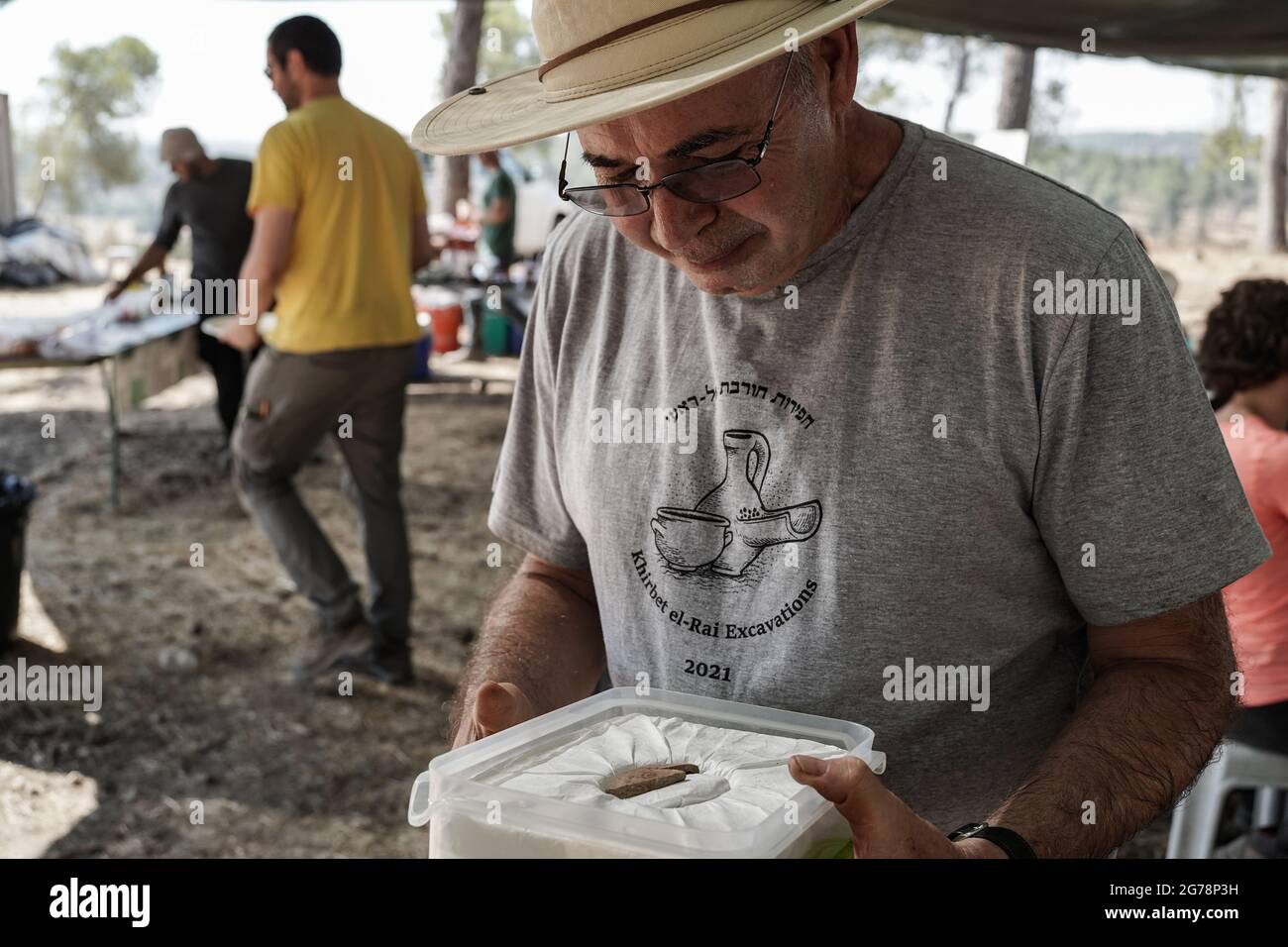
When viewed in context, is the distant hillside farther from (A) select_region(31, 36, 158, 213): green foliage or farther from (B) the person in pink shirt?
(A) select_region(31, 36, 158, 213): green foliage

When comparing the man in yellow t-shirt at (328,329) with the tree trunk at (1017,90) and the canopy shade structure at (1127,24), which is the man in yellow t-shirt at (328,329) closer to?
the canopy shade structure at (1127,24)

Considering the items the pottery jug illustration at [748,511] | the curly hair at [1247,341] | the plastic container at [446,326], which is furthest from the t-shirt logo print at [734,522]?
the plastic container at [446,326]

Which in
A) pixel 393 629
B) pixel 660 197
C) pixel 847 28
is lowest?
pixel 393 629

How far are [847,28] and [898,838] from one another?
84cm

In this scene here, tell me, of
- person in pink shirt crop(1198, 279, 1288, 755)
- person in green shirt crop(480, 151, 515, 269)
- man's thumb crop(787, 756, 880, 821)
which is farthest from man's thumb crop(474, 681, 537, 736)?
person in green shirt crop(480, 151, 515, 269)

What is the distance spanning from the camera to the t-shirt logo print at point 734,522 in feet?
4.33

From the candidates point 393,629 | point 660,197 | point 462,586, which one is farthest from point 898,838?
point 462,586

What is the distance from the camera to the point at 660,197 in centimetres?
123

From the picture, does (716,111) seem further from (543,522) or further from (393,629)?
(393,629)

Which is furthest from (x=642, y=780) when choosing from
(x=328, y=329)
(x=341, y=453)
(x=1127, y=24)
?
(x=1127, y=24)

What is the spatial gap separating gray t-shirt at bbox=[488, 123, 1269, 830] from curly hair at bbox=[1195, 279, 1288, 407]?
188cm

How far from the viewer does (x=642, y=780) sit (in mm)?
976

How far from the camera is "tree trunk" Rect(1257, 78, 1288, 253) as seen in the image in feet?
52.0

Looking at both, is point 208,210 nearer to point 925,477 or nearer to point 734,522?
point 734,522
